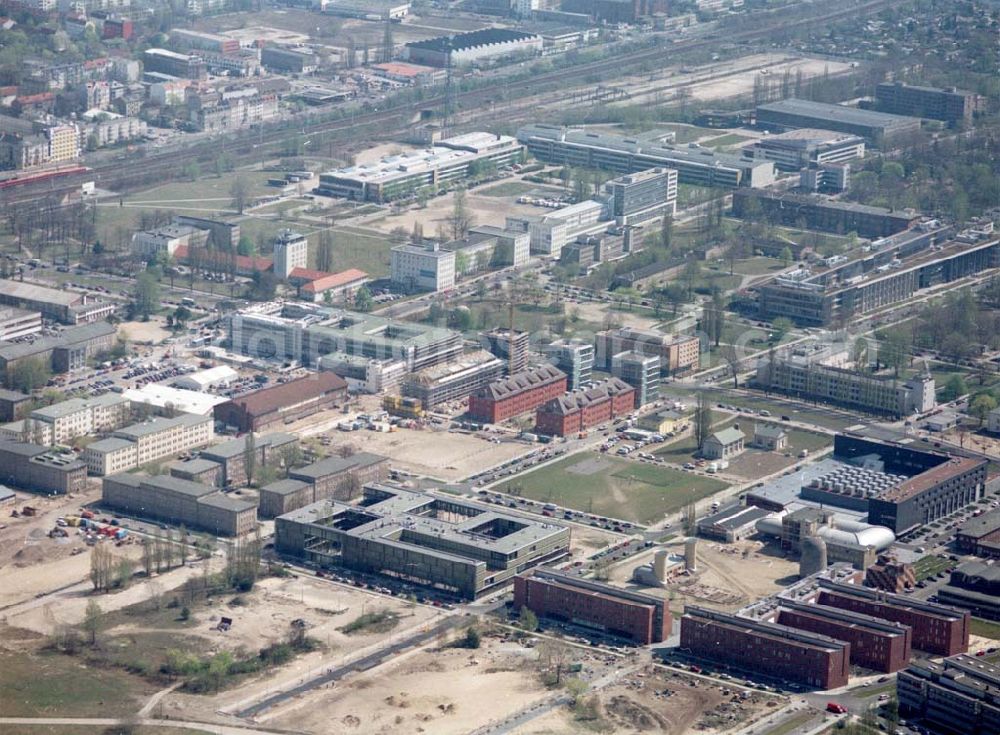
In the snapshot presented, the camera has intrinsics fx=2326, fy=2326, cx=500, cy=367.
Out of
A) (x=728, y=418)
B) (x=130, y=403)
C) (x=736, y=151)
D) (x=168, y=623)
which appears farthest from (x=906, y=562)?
(x=736, y=151)

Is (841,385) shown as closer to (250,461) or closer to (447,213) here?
(250,461)

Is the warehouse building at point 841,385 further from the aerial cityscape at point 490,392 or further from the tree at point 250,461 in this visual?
the tree at point 250,461

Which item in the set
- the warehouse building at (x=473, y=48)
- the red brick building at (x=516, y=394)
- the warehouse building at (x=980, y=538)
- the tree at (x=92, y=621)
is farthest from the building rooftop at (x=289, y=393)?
the warehouse building at (x=473, y=48)

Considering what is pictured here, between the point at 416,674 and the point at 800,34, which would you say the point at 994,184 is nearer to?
the point at 800,34

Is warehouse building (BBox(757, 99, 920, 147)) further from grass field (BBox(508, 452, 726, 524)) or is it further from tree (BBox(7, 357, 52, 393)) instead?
tree (BBox(7, 357, 52, 393))

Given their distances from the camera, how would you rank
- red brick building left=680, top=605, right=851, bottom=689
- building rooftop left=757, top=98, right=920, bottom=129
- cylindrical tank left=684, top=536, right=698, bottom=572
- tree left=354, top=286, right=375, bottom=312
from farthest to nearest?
building rooftop left=757, top=98, right=920, bottom=129
tree left=354, top=286, right=375, bottom=312
cylindrical tank left=684, top=536, right=698, bottom=572
red brick building left=680, top=605, right=851, bottom=689

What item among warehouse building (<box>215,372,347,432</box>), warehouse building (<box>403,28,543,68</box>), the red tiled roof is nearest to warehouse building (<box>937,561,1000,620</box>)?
warehouse building (<box>215,372,347,432</box>)
